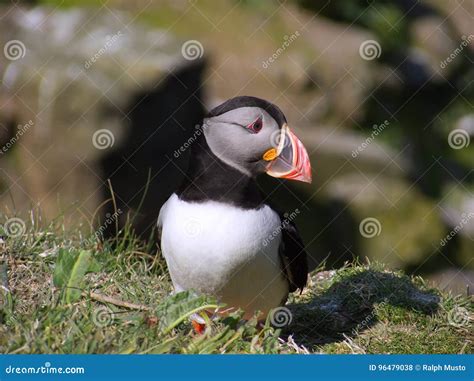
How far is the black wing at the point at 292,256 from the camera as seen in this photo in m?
4.99

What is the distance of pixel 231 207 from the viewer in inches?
179

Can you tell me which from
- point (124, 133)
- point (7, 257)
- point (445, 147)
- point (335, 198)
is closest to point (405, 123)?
point (445, 147)

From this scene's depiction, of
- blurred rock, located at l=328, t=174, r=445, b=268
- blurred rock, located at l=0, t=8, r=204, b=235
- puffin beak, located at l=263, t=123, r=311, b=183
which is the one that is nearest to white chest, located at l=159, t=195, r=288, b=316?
puffin beak, located at l=263, t=123, r=311, b=183

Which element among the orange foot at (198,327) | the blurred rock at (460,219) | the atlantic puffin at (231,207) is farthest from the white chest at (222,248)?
the blurred rock at (460,219)

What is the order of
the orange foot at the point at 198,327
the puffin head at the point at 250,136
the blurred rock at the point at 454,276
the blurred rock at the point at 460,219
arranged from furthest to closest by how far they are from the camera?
1. the blurred rock at the point at 460,219
2. the blurred rock at the point at 454,276
3. the puffin head at the point at 250,136
4. the orange foot at the point at 198,327

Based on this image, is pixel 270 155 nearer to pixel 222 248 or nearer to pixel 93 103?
pixel 222 248

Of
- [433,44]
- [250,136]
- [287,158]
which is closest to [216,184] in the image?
[250,136]

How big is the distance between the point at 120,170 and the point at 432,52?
427 centimetres

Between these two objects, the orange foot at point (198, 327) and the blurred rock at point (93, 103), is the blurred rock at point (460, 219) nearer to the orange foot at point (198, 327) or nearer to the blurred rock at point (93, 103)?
the blurred rock at point (93, 103)

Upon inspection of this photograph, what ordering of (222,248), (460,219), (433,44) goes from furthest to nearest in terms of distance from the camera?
(433,44) → (460,219) → (222,248)

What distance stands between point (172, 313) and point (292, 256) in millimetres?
1189

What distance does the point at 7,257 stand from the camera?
495cm

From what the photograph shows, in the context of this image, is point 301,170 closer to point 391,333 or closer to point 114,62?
point 391,333

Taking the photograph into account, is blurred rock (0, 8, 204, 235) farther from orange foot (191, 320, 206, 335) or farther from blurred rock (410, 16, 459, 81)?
orange foot (191, 320, 206, 335)
